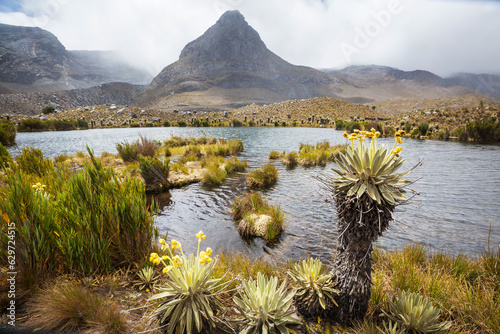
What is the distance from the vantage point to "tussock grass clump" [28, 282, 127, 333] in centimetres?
246

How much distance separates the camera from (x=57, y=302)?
257 cm

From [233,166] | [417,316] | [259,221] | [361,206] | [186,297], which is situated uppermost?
[361,206]

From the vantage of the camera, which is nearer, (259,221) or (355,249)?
(355,249)

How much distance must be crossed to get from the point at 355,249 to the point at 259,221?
4433 mm

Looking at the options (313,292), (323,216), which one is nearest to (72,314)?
(313,292)

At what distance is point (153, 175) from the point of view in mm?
10977

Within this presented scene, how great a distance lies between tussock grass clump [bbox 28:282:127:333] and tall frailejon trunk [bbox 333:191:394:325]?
273 centimetres

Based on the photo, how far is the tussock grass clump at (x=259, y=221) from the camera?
655 cm

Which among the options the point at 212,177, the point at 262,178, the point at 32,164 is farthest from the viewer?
the point at 212,177

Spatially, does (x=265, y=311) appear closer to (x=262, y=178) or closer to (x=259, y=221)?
(x=259, y=221)

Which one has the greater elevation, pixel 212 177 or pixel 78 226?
pixel 78 226

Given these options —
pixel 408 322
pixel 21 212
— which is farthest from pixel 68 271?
pixel 408 322

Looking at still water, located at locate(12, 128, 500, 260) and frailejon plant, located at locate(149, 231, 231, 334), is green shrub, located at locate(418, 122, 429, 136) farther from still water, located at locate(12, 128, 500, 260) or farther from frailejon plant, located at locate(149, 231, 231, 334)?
frailejon plant, located at locate(149, 231, 231, 334)

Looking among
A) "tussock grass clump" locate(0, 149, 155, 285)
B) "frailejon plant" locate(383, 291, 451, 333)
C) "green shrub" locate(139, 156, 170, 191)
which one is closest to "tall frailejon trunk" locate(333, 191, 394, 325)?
"frailejon plant" locate(383, 291, 451, 333)
